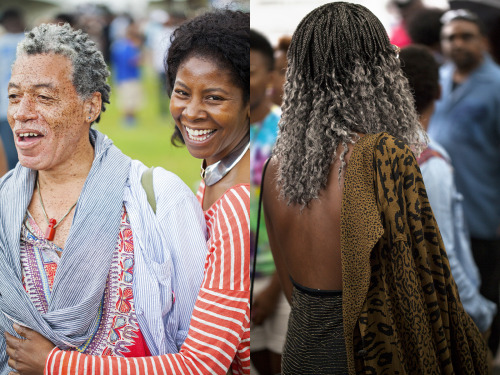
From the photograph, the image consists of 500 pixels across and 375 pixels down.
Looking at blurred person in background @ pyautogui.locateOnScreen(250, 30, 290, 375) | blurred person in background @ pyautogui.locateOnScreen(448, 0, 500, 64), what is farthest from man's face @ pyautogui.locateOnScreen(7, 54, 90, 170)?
blurred person in background @ pyautogui.locateOnScreen(448, 0, 500, 64)

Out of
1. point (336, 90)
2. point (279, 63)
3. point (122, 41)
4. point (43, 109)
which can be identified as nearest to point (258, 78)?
point (279, 63)

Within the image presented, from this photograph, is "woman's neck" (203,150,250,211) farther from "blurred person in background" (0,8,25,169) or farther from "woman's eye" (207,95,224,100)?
"blurred person in background" (0,8,25,169)

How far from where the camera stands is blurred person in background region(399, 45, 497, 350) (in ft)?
9.12

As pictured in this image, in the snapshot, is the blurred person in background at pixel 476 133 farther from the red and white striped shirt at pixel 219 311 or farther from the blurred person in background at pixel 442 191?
the red and white striped shirt at pixel 219 311

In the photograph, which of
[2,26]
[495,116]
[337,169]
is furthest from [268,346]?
[495,116]

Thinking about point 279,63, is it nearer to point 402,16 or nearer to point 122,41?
point 122,41

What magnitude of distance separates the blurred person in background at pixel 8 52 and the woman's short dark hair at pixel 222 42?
0.54 metres

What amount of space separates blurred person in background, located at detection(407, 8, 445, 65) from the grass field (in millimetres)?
2945

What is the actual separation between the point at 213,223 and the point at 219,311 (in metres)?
0.29

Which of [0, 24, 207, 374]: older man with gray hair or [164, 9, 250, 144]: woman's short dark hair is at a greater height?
[164, 9, 250, 144]: woman's short dark hair

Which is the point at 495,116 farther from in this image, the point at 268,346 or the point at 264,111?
the point at 268,346

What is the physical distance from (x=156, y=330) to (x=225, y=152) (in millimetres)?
632

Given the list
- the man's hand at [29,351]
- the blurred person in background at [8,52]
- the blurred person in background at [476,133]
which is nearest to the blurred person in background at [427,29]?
the blurred person in background at [476,133]

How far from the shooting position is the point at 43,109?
6.23 feet
